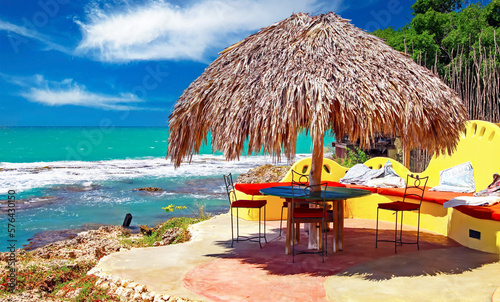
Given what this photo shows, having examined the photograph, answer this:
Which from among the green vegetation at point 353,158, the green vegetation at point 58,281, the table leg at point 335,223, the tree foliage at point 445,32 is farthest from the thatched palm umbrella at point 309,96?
the tree foliage at point 445,32

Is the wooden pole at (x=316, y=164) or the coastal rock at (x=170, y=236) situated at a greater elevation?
the wooden pole at (x=316, y=164)

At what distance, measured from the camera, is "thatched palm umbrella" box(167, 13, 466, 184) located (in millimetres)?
4246

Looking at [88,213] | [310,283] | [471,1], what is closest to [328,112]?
[310,283]

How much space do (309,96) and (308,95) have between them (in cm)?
2

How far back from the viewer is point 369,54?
15.7 feet

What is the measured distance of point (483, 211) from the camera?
16.6 feet

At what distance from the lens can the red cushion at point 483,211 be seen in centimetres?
495

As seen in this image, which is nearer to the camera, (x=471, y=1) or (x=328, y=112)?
(x=328, y=112)

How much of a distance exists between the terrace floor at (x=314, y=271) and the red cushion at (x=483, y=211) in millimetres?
447

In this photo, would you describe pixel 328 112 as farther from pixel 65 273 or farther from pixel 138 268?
pixel 65 273

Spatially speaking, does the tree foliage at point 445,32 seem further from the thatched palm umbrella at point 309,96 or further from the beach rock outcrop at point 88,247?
the beach rock outcrop at point 88,247

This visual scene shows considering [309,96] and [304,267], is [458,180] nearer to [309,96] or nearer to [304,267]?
[304,267]

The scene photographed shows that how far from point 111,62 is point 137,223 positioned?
5648 centimetres

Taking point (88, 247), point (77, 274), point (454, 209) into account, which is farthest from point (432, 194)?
point (88, 247)
